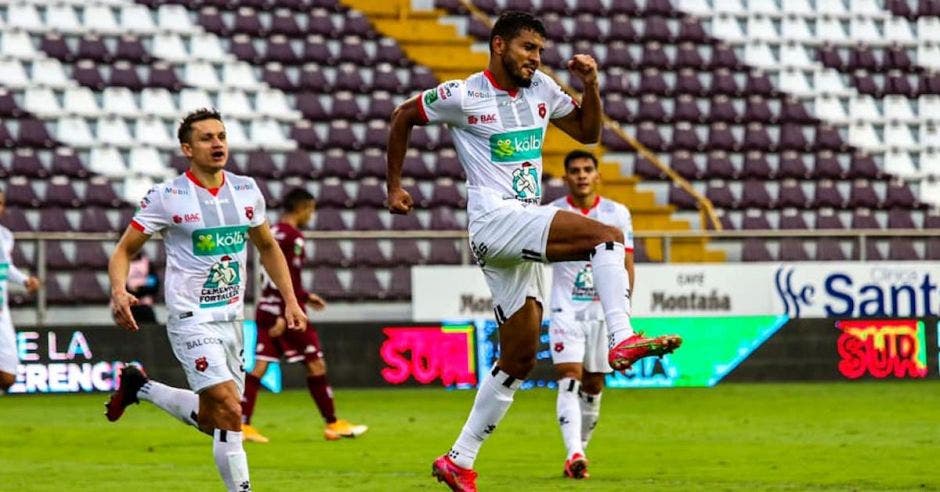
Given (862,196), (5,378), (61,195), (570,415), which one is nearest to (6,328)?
(5,378)

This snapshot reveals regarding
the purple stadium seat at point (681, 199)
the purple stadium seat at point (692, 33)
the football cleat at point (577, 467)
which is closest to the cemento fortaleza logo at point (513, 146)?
the football cleat at point (577, 467)

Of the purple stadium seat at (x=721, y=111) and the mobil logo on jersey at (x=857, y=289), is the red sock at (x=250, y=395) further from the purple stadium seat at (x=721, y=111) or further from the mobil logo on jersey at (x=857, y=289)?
the purple stadium seat at (x=721, y=111)

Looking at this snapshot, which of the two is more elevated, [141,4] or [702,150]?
[141,4]

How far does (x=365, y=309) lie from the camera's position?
19.6 meters

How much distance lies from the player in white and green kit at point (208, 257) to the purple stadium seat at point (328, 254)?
36.2ft

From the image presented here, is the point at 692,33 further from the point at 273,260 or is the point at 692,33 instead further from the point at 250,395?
the point at 273,260

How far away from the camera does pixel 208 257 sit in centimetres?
814

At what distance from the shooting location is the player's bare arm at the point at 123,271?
7.77 metres

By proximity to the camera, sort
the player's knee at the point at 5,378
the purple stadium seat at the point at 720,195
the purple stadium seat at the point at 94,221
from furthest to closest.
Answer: the purple stadium seat at the point at 720,195, the purple stadium seat at the point at 94,221, the player's knee at the point at 5,378

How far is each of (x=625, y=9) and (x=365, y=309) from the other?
10835 mm

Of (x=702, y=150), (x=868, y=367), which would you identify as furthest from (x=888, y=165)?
(x=868, y=367)

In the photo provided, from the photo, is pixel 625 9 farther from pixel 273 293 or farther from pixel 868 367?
pixel 273 293

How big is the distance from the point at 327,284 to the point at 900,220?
978cm

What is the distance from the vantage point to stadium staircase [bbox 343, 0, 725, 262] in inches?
968
